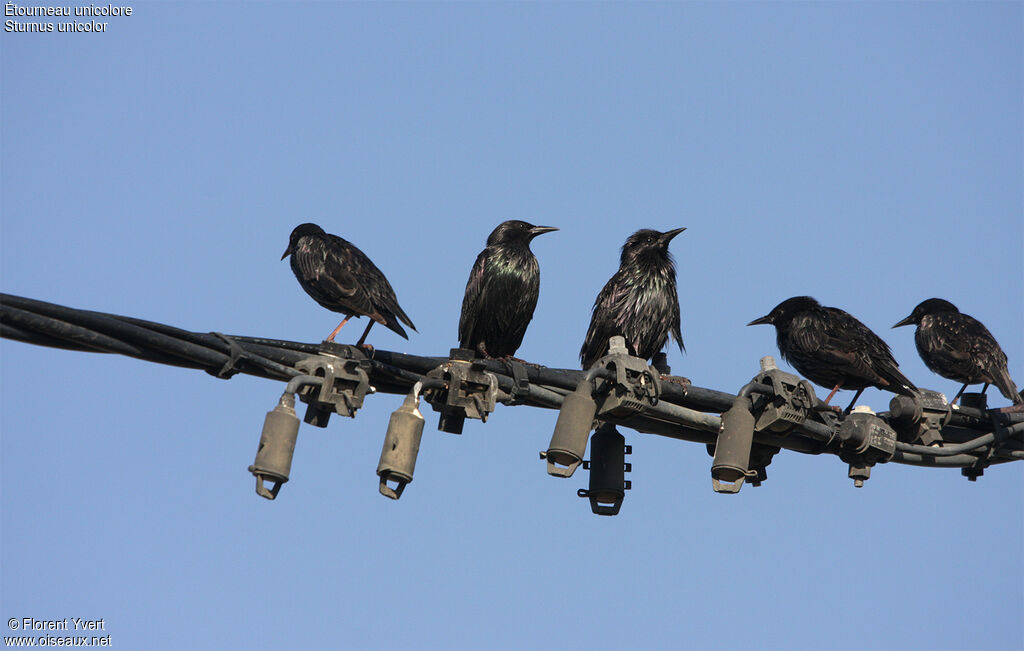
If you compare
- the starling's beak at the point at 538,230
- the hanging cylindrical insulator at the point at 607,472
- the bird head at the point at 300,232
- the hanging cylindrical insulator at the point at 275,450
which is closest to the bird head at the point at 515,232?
the starling's beak at the point at 538,230

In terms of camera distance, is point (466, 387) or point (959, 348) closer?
point (466, 387)

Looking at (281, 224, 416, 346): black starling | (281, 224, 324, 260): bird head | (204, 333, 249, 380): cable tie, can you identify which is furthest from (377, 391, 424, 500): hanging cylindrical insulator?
(281, 224, 324, 260): bird head

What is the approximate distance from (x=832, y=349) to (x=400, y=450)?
515 cm

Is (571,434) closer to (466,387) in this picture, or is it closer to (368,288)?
(466,387)

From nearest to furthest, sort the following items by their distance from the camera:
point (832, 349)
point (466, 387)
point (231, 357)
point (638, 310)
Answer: point (231, 357) < point (466, 387) < point (638, 310) < point (832, 349)

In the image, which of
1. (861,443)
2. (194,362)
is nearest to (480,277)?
(861,443)

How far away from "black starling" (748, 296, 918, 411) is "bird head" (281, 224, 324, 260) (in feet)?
12.7

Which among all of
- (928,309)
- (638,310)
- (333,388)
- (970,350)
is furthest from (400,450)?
(928,309)

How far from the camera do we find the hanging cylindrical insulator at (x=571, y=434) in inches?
223

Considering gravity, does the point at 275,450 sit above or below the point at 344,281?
below

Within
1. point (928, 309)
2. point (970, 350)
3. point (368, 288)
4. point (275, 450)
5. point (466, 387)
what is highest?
point (928, 309)

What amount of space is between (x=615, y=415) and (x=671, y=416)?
33 cm

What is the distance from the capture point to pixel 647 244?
984 centimetres

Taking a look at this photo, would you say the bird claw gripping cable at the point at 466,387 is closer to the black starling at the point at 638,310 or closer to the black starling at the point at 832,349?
the black starling at the point at 638,310
